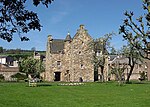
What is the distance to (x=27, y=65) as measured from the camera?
7875cm

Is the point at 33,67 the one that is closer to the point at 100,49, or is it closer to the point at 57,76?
the point at 57,76

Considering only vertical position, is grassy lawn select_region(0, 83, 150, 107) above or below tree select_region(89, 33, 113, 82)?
below

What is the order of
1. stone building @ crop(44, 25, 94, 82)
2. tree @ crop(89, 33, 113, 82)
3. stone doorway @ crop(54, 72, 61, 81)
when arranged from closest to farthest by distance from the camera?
1. tree @ crop(89, 33, 113, 82)
2. stone building @ crop(44, 25, 94, 82)
3. stone doorway @ crop(54, 72, 61, 81)

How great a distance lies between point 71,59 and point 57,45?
689cm

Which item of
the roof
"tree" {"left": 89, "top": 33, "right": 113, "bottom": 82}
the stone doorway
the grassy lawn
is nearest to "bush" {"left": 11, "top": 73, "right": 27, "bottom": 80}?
the stone doorway

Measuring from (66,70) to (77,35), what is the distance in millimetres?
9491

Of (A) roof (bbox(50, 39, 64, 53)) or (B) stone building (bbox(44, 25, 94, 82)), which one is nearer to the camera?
(B) stone building (bbox(44, 25, 94, 82))

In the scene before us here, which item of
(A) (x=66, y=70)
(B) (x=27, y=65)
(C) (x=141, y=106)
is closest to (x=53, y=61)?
(A) (x=66, y=70)

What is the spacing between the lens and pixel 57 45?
2990 inches

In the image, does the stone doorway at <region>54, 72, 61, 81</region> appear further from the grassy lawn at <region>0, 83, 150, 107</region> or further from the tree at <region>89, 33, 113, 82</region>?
the grassy lawn at <region>0, 83, 150, 107</region>

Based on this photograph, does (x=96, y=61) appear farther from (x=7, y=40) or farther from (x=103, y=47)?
(x=7, y=40)

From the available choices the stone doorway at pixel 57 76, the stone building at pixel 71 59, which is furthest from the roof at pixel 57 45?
the stone doorway at pixel 57 76

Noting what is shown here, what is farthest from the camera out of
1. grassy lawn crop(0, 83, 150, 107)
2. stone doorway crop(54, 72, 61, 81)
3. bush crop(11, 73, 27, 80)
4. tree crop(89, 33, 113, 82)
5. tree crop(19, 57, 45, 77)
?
bush crop(11, 73, 27, 80)

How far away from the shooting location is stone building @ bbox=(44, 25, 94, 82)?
70.5 meters
